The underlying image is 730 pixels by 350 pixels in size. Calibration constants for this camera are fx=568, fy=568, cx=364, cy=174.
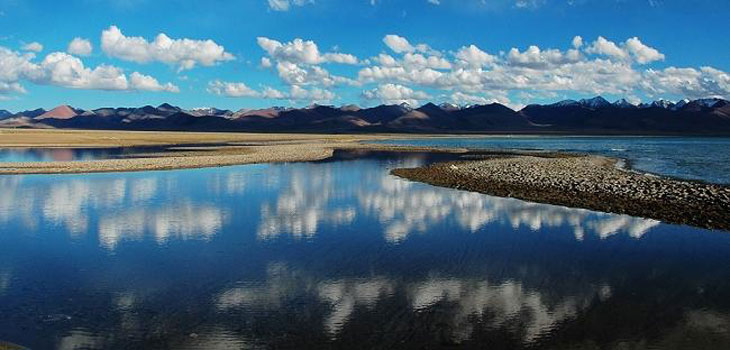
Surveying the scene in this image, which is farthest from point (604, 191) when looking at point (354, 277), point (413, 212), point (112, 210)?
point (112, 210)

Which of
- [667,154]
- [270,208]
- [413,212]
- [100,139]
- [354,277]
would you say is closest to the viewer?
[354,277]

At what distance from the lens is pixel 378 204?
2408 cm

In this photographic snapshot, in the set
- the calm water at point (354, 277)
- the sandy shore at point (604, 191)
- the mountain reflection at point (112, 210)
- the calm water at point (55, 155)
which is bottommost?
the calm water at point (55, 155)

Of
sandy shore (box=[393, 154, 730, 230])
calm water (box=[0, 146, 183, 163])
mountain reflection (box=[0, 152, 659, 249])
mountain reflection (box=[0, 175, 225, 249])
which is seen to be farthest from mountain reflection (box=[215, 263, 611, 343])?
calm water (box=[0, 146, 183, 163])

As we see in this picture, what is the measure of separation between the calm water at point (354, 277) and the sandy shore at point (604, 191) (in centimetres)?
182

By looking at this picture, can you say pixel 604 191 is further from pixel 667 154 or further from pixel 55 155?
pixel 55 155

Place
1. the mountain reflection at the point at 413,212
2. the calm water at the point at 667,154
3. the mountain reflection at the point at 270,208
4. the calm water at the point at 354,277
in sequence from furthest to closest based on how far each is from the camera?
the calm water at the point at 667,154 < the mountain reflection at the point at 413,212 < the mountain reflection at the point at 270,208 < the calm water at the point at 354,277

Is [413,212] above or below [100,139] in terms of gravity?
above

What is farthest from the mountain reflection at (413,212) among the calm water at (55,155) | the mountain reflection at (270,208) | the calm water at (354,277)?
the calm water at (55,155)

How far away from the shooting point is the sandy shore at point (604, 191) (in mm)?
21109

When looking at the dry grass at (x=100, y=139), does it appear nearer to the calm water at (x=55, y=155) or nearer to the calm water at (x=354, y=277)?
the calm water at (x=55, y=155)

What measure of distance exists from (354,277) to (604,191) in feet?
58.1

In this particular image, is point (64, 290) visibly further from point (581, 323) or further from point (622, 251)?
point (622, 251)

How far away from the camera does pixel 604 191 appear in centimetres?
2631
